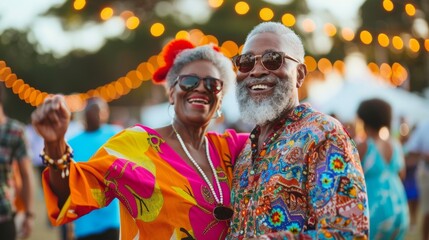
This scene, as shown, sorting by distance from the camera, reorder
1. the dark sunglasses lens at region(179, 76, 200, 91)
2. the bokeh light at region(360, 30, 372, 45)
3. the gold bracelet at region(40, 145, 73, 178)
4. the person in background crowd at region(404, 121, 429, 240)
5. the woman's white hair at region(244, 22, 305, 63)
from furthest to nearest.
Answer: the bokeh light at region(360, 30, 372, 45) → the person in background crowd at region(404, 121, 429, 240) → the dark sunglasses lens at region(179, 76, 200, 91) → the woman's white hair at region(244, 22, 305, 63) → the gold bracelet at region(40, 145, 73, 178)

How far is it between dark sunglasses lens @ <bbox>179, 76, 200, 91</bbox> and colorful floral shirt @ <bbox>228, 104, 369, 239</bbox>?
86 centimetres

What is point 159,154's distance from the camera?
402cm

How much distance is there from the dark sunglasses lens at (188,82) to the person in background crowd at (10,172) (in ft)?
8.20

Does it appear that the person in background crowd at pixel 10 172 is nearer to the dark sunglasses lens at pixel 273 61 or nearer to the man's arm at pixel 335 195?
the dark sunglasses lens at pixel 273 61

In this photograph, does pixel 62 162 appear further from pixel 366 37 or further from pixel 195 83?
pixel 366 37

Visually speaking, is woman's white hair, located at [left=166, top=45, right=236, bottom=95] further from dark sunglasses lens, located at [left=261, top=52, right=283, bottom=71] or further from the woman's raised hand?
the woman's raised hand

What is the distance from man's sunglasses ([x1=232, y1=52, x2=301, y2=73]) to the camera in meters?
3.53

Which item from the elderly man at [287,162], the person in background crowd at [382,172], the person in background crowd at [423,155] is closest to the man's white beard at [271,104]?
the elderly man at [287,162]

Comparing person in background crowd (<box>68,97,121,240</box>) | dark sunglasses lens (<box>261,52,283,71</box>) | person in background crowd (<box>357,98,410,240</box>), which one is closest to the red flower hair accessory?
dark sunglasses lens (<box>261,52,283,71</box>)

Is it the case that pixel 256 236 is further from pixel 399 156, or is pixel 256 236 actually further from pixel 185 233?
pixel 399 156

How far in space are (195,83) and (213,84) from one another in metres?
0.11

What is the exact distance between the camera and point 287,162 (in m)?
A: 3.22

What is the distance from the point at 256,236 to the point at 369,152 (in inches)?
133

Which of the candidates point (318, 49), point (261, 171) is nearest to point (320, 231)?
point (261, 171)
